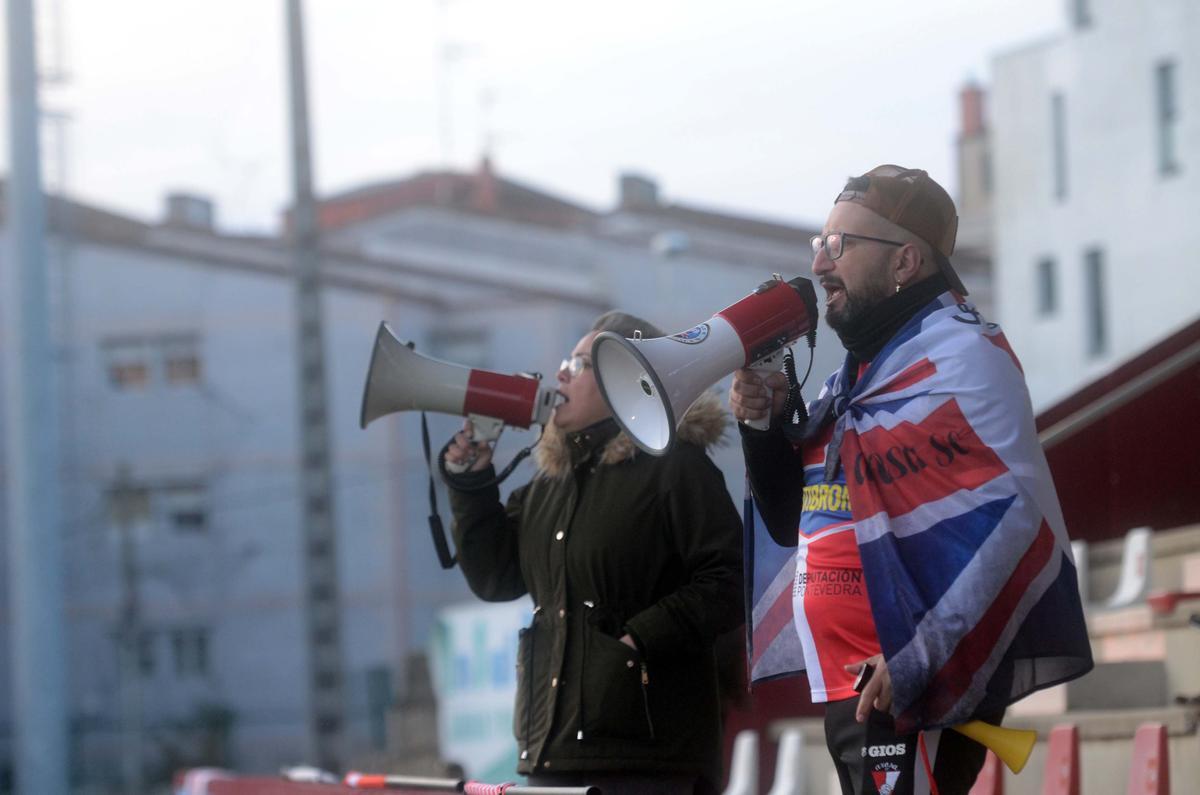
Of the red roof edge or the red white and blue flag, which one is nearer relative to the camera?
the red white and blue flag

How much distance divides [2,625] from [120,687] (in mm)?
3900

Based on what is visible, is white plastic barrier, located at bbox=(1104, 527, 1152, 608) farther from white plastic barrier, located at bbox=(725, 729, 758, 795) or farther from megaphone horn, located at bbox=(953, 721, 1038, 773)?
megaphone horn, located at bbox=(953, 721, 1038, 773)

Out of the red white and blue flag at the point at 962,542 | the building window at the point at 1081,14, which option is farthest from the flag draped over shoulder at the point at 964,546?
the building window at the point at 1081,14

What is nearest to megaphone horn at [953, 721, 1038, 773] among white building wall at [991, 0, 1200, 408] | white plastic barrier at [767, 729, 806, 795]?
white plastic barrier at [767, 729, 806, 795]

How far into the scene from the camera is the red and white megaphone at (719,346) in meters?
3.16

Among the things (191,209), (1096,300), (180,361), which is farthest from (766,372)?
(191,209)

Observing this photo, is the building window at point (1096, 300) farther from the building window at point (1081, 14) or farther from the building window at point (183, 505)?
the building window at point (183, 505)

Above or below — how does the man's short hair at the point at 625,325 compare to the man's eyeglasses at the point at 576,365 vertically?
above

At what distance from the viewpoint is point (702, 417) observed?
405 centimetres

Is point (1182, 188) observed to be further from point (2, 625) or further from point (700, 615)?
point (2, 625)

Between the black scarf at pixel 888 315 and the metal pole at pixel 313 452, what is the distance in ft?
37.1

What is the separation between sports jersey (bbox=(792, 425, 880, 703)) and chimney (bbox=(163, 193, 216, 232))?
4042cm

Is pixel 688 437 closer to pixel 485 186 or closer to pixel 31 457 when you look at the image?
pixel 31 457

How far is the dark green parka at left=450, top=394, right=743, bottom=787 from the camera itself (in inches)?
152
